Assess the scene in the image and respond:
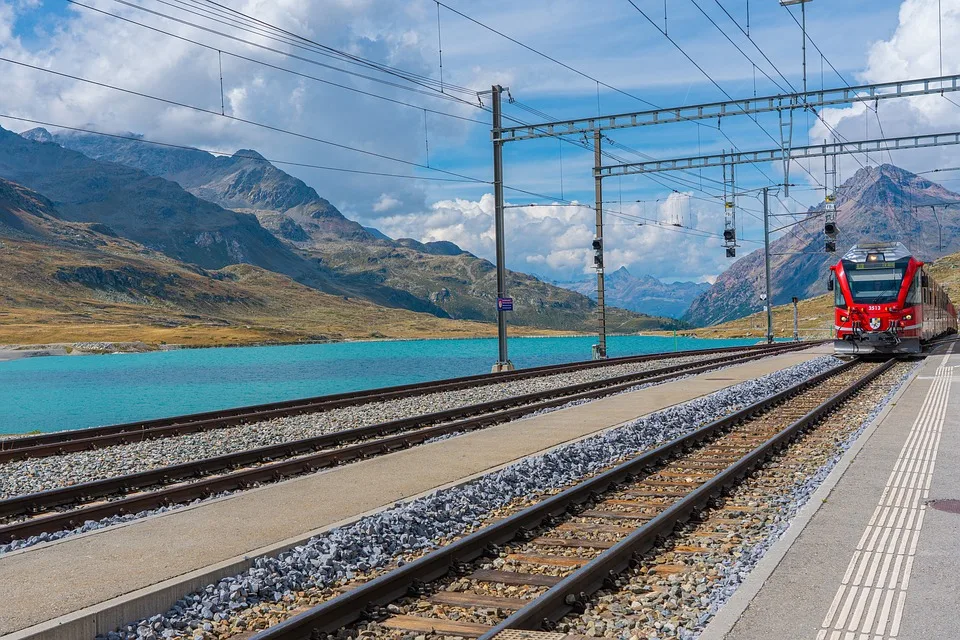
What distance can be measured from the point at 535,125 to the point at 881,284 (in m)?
15.7

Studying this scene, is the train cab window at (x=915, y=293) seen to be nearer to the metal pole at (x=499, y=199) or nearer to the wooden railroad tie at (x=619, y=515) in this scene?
the metal pole at (x=499, y=199)

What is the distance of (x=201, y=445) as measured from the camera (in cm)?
1802

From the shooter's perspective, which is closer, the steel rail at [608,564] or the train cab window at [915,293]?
the steel rail at [608,564]

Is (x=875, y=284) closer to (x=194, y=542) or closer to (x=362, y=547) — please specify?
(x=362, y=547)

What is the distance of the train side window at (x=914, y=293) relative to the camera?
1446 inches

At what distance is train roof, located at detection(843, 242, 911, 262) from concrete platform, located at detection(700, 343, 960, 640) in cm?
2516

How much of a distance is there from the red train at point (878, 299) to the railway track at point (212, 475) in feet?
66.0

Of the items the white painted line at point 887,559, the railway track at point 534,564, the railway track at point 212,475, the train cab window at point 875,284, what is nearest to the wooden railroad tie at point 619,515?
the railway track at point 534,564

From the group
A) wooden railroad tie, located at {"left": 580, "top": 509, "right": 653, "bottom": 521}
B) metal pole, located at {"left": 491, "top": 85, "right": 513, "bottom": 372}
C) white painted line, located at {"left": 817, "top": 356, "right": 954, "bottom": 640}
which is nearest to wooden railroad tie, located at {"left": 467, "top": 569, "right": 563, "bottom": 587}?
white painted line, located at {"left": 817, "top": 356, "right": 954, "bottom": 640}

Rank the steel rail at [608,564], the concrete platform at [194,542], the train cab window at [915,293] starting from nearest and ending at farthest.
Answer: the steel rail at [608,564] < the concrete platform at [194,542] < the train cab window at [915,293]

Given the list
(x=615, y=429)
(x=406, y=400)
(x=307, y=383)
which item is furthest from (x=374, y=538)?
(x=307, y=383)

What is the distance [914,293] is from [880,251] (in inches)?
89.9

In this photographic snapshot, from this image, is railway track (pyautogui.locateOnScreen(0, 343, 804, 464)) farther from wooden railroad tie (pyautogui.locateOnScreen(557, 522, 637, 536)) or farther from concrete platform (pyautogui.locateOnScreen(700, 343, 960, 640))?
concrete platform (pyautogui.locateOnScreen(700, 343, 960, 640))

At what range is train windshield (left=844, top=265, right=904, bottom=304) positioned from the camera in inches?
1433
